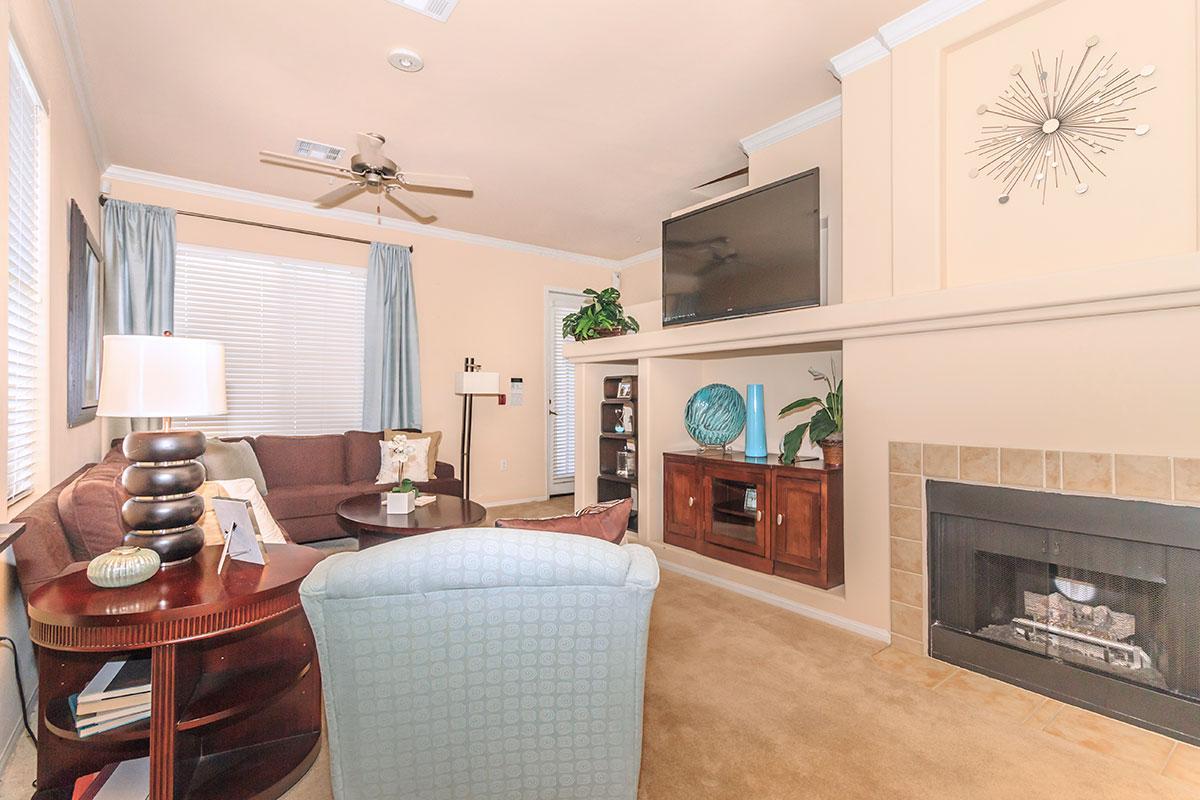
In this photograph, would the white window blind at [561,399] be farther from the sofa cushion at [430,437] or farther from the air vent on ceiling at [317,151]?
the air vent on ceiling at [317,151]

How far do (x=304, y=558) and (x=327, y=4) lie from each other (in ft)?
7.52

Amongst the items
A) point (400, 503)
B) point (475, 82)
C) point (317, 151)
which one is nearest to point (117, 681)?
point (400, 503)

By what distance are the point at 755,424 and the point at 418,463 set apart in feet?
8.88

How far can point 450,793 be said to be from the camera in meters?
1.24

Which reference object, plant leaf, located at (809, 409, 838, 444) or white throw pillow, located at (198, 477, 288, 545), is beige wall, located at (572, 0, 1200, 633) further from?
white throw pillow, located at (198, 477, 288, 545)

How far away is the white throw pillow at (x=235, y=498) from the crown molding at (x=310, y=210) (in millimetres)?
3062

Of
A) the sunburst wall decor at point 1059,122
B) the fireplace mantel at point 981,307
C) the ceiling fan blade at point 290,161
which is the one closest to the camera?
the fireplace mantel at point 981,307

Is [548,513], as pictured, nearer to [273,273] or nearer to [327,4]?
[273,273]

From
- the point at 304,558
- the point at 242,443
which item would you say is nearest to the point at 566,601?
the point at 304,558

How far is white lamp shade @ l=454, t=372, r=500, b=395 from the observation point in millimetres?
4969

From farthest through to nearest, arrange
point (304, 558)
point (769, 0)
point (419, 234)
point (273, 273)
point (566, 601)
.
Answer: point (419, 234) < point (273, 273) < point (769, 0) < point (304, 558) < point (566, 601)

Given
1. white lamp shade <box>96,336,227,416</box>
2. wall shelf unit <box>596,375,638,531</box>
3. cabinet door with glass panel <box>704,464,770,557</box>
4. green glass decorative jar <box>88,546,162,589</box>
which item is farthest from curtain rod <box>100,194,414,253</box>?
green glass decorative jar <box>88,546,162,589</box>

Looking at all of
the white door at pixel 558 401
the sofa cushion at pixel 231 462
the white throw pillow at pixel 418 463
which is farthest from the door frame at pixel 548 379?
the sofa cushion at pixel 231 462

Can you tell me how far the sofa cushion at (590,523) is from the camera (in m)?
1.67
